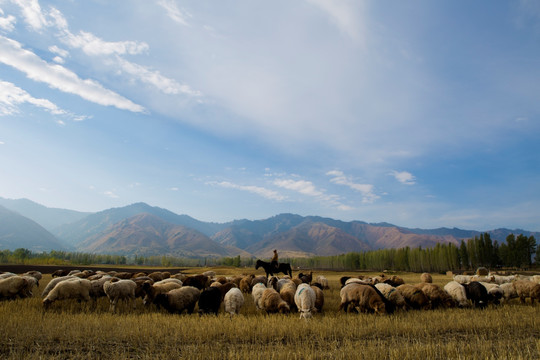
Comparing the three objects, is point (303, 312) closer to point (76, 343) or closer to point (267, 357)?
point (267, 357)

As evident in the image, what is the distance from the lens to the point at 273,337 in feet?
33.9

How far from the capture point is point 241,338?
401 inches

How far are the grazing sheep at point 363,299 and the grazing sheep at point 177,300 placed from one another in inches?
337

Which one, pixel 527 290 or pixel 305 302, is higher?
pixel 305 302

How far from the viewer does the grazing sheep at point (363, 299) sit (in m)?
14.2

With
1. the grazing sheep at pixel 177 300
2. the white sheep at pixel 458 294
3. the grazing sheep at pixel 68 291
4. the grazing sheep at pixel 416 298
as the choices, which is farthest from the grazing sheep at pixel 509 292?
the grazing sheep at pixel 68 291

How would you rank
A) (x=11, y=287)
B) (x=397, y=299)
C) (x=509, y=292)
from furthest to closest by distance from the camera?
(x=509, y=292), (x=11, y=287), (x=397, y=299)

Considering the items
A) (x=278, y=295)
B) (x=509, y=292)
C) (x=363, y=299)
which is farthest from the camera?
(x=509, y=292)

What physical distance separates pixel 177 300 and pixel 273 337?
7.27 metres

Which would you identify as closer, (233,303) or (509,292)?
(233,303)

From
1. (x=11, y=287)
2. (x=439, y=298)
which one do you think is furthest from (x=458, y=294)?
(x=11, y=287)

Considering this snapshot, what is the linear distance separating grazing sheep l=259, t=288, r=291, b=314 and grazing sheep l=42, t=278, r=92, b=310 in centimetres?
1094

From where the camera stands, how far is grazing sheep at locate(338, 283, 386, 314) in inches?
559

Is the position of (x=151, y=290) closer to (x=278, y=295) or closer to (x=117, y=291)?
(x=117, y=291)
